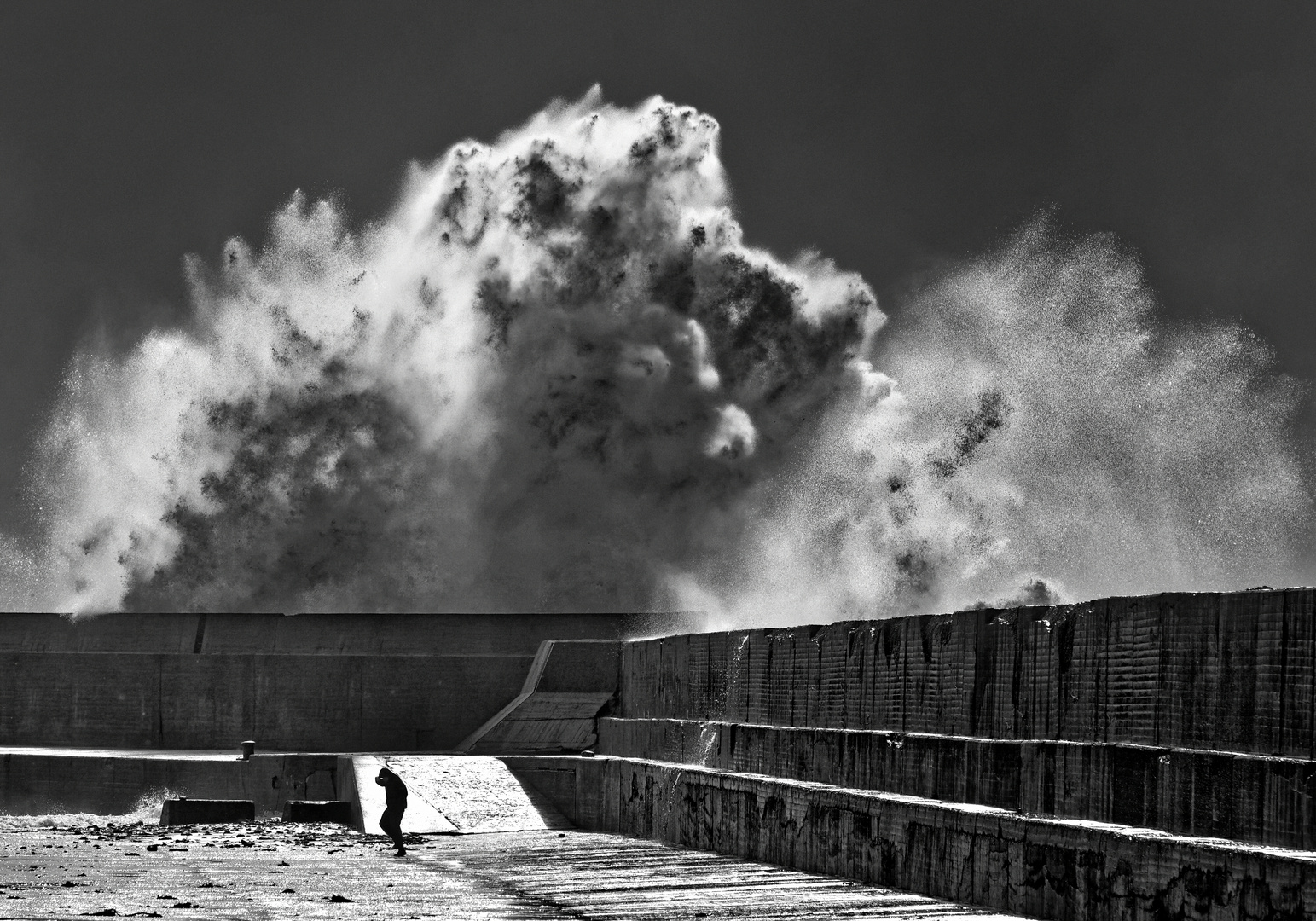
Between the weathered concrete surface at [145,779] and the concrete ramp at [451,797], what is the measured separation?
5.31ft

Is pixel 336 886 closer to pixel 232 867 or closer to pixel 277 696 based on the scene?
pixel 232 867

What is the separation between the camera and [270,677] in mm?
30766

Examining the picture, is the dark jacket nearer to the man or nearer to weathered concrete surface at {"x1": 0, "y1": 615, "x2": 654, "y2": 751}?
the man

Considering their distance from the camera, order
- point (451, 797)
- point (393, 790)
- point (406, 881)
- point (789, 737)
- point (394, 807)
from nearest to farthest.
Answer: point (406, 881)
point (789, 737)
point (394, 807)
point (393, 790)
point (451, 797)

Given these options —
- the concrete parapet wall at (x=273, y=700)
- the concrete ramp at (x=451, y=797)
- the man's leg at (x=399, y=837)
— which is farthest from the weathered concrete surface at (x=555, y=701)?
the man's leg at (x=399, y=837)

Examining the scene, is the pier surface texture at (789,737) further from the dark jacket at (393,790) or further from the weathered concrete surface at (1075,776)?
the dark jacket at (393,790)

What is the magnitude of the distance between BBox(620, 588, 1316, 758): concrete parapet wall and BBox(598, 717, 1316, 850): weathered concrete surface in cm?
18

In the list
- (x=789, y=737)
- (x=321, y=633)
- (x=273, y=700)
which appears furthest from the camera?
(x=321, y=633)

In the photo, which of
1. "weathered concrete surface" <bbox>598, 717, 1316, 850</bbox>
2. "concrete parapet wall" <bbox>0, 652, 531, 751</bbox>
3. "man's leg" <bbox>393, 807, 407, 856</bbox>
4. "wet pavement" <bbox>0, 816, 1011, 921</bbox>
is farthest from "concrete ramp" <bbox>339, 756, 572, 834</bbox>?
"concrete parapet wall" <bbox>0, 652, 531, 751</bbox>

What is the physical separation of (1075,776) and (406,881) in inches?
235

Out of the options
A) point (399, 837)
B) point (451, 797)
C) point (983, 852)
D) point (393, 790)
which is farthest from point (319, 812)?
point (983, 852)

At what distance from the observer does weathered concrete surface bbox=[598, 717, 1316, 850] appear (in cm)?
917

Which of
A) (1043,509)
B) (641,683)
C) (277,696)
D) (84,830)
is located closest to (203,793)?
(277,696)

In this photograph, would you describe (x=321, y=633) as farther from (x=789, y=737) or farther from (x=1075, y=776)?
(x=1075, y=776)
